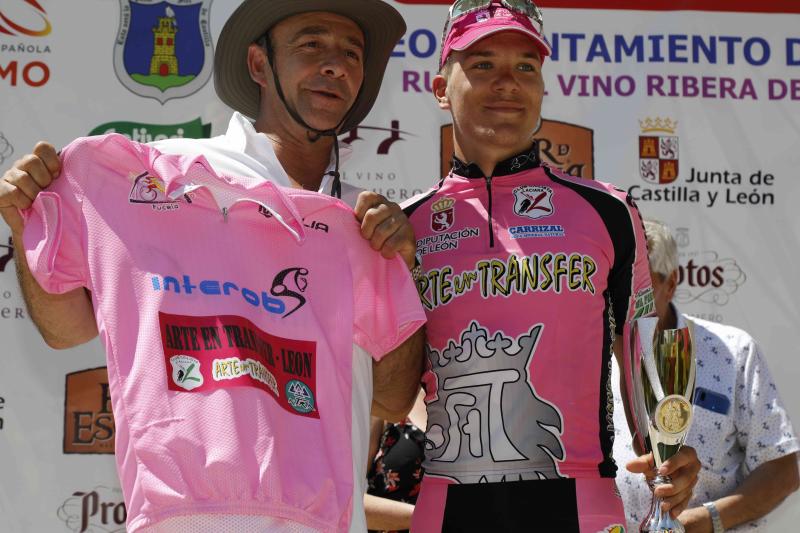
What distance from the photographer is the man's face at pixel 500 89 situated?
2227 millimetres

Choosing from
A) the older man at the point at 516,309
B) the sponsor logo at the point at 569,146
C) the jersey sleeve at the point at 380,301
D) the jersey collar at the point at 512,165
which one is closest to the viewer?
the jersey sleeve at the point at 380,301

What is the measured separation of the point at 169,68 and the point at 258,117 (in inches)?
55.5

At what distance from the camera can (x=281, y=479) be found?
5.47ft

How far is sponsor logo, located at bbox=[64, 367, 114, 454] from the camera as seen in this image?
348 centimetres

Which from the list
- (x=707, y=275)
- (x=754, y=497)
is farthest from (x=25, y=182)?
(x=707, y=275)

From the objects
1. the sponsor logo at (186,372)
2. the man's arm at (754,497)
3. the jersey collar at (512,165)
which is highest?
the jersey collar at (512,165)

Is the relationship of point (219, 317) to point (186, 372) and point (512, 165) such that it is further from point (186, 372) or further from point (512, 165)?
point (512, 165)

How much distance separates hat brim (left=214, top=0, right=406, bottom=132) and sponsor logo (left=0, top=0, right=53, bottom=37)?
150cm

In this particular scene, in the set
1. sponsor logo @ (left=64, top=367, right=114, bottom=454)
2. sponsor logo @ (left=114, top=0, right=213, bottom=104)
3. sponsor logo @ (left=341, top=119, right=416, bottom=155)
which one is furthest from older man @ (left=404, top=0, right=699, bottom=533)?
sponsor logo @ (left=64, top=367, right=114, bottom=454)

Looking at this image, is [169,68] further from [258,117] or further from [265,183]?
[265,183]

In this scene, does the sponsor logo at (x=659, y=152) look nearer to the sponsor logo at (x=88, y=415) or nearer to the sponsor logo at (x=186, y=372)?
the sponsor logo at (x=88, y=415)

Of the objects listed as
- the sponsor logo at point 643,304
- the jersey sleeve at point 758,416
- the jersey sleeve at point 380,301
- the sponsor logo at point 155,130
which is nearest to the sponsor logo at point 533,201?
the sponsor logo at point 643,304

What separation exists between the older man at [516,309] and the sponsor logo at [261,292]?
396 mm

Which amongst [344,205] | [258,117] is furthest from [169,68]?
[344,205]
